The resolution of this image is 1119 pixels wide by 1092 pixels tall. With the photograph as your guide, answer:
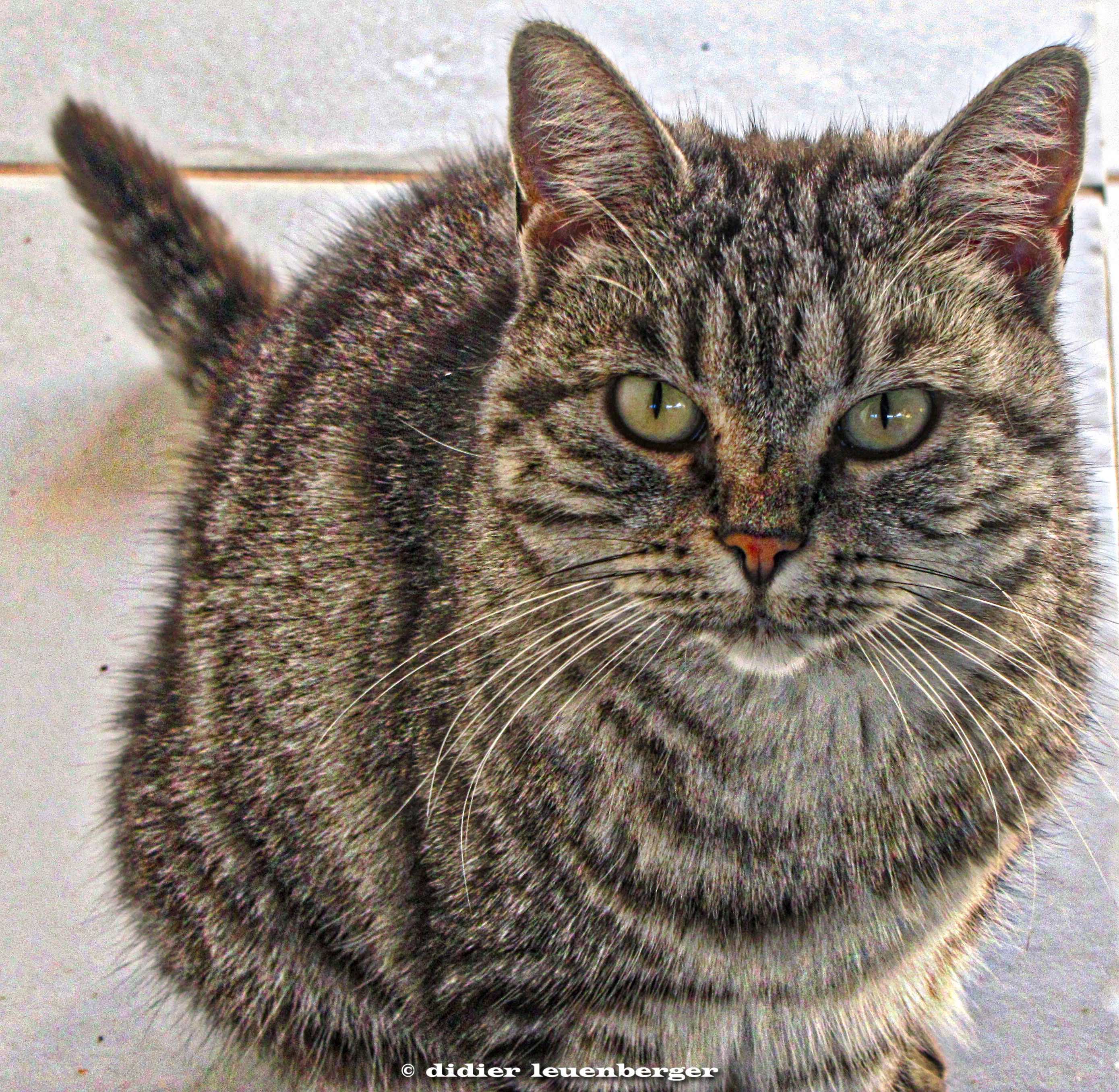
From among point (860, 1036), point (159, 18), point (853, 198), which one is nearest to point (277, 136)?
point (159, 18)

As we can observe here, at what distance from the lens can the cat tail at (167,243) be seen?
1.47 m

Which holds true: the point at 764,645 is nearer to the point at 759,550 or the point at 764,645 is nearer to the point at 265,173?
the point at 759,550

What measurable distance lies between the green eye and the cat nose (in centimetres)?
9

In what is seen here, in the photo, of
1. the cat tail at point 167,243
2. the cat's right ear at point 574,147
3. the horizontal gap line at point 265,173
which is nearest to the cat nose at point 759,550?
the cat's right ear at point 574,147

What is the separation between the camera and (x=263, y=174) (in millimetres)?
1864

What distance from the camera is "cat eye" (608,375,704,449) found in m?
0.92

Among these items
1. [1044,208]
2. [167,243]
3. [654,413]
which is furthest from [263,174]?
[1044,208]

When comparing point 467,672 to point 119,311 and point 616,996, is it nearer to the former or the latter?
point 616,996

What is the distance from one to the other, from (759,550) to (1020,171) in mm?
354

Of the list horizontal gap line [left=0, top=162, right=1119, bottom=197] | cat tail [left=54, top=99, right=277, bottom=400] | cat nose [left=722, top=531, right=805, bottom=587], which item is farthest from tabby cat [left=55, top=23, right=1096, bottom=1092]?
horizontal gap line [left=0, top=162, right=1119, bottom=197]

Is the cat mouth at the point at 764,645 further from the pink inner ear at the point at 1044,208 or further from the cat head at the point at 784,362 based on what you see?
the pink inner ear at the point at 1044,208

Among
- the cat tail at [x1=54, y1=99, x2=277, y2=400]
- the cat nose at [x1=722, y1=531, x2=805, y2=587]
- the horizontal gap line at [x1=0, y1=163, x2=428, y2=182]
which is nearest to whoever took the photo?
the cat nose at [x1=722, y1=531, x2=805, y2=587]

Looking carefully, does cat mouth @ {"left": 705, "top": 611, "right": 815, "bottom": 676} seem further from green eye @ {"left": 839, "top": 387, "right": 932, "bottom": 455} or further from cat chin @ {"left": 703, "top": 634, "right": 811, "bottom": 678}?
green eye @ {"left": 839, "top": 387, "right": 932, "bottom": 455}

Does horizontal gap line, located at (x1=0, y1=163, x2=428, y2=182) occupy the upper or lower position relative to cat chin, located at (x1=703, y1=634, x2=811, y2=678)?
upper
